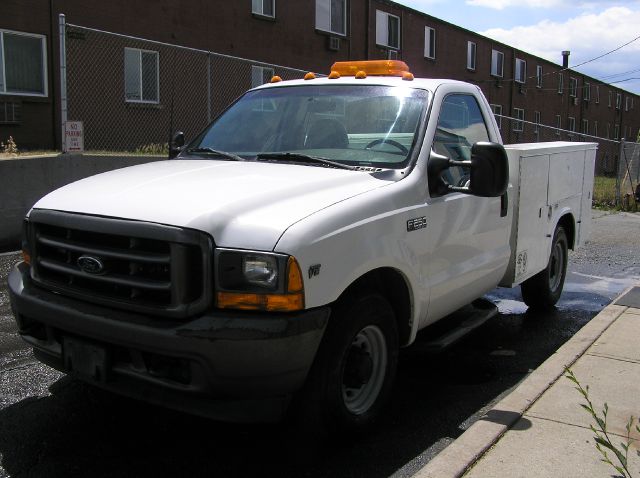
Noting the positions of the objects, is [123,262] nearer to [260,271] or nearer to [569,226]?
[260,271]

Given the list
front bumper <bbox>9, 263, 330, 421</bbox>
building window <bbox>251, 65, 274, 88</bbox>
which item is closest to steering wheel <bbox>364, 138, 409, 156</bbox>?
front bumper <bbox>9, 263, 330, 421</bbox>

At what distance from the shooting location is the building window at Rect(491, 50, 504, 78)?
33312 millimetres

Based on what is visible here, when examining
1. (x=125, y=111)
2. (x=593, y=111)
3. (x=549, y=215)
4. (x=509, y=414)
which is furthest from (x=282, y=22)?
(x=593, y=111)

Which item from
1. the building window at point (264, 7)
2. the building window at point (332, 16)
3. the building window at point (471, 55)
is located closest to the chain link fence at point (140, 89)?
the building window at point (264, 7)

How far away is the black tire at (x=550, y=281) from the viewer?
6359 millimetres

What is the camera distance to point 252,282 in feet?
9.61

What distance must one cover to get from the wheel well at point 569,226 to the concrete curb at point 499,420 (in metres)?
1.63

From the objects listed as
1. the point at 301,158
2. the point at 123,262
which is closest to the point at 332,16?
the point at 301,158

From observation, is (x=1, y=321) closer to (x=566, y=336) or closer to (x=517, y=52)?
(x=566, y=336)

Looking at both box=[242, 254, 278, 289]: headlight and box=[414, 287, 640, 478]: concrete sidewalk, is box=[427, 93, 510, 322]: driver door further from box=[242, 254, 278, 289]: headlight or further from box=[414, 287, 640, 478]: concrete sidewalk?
box=[242, 254, 278, 289]: headlight

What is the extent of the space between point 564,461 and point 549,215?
119 inches

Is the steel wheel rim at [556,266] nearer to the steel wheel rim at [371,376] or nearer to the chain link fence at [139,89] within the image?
the steel wheel rim at [371,376]

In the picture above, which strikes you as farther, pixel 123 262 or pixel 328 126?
pixel 328 126

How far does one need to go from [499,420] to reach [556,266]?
3.38m
